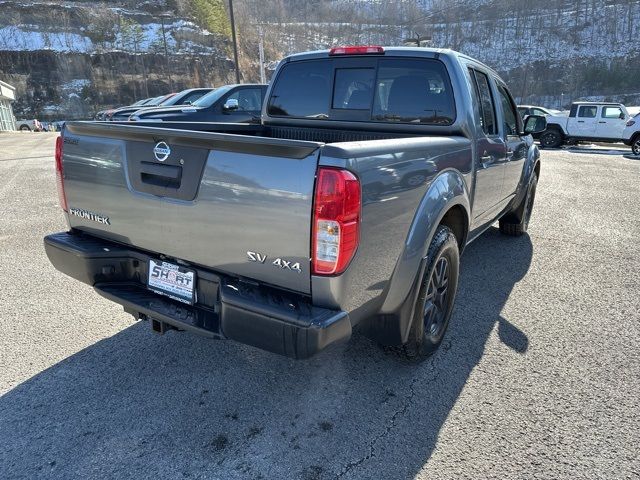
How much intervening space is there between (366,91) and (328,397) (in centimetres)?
234

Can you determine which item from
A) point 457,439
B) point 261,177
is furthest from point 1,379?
point 457,439

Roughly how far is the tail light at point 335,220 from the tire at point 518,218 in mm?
4172

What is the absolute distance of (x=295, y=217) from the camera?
1871 millimetres

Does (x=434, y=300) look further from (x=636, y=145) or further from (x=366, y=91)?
(x=636, y=145)

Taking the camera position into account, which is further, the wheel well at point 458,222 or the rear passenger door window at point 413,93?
the rear passenger door window at point 413,93

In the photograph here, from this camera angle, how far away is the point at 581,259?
493 centimetres

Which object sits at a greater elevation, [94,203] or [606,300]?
[94,203]

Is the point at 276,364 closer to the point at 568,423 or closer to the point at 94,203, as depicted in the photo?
the point at 94,203

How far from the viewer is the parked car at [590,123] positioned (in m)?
17.8

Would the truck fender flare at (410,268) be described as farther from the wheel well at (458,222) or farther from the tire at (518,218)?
the tire at (518,218)

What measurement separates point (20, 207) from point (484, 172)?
693cm

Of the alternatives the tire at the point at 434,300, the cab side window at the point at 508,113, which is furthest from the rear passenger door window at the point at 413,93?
the cab side window at the point at 508,113

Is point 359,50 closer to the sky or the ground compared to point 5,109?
closer to the sky

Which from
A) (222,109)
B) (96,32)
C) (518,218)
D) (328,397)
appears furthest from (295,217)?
(96,32)
